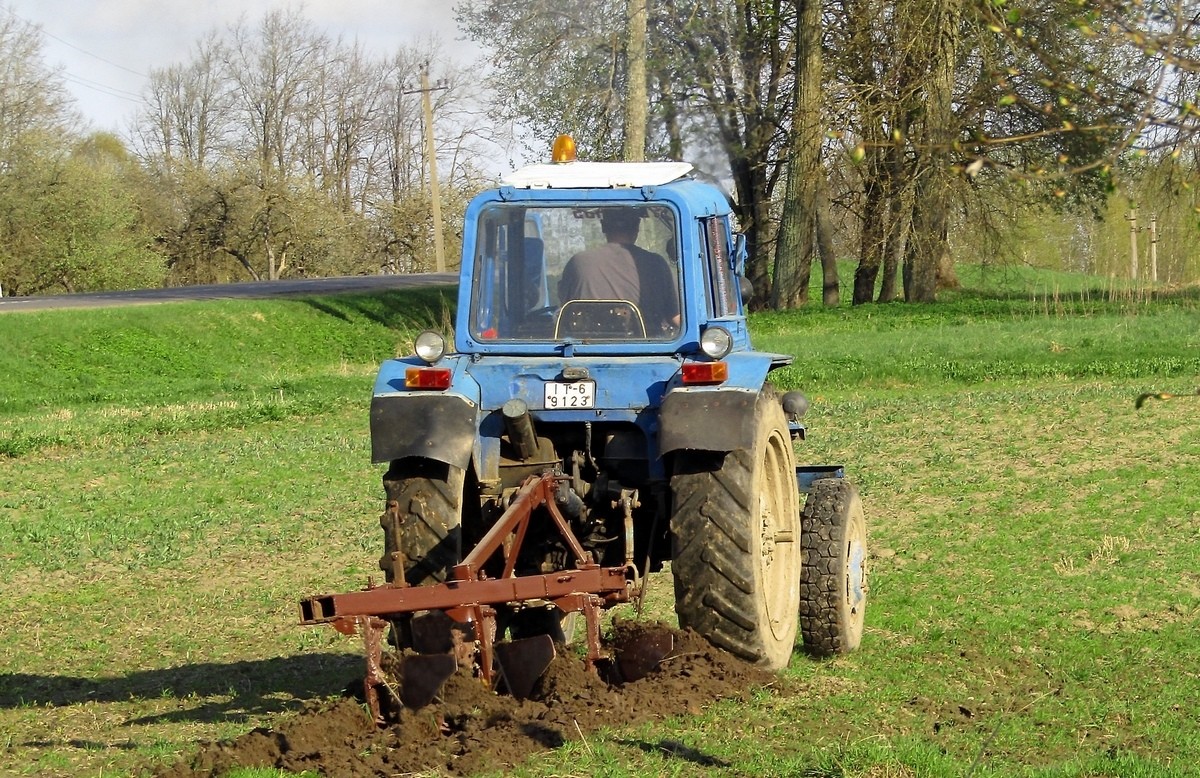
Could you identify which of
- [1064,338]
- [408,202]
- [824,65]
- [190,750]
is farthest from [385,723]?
[408,202]

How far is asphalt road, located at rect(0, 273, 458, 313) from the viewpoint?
31828mm

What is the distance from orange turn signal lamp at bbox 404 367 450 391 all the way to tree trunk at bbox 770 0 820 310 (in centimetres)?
2201

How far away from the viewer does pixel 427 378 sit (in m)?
6.92

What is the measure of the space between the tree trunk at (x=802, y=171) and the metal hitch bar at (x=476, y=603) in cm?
2283

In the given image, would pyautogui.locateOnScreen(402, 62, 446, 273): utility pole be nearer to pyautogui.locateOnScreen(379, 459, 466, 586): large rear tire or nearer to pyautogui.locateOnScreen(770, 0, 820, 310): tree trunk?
pyautogui.locateOnScreen(770, 0, 820, 310): tree trunk

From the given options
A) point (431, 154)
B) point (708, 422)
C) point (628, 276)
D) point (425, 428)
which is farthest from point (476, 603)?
point (431, 154)

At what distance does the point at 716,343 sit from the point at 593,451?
0.85 metres

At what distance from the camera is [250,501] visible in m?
13.6

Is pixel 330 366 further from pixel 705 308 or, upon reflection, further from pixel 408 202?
pixel 408 202

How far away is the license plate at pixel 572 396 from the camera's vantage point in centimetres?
702

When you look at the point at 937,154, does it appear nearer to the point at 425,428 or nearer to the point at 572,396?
the point at 572,396

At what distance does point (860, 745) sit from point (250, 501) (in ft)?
28.8

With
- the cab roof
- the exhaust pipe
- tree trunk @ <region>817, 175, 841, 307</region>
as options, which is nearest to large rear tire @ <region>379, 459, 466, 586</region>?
the exhaust pipe

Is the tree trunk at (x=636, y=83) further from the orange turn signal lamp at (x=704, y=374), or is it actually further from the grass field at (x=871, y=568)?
the orange turn signal lamp at (x=704, y=374)
